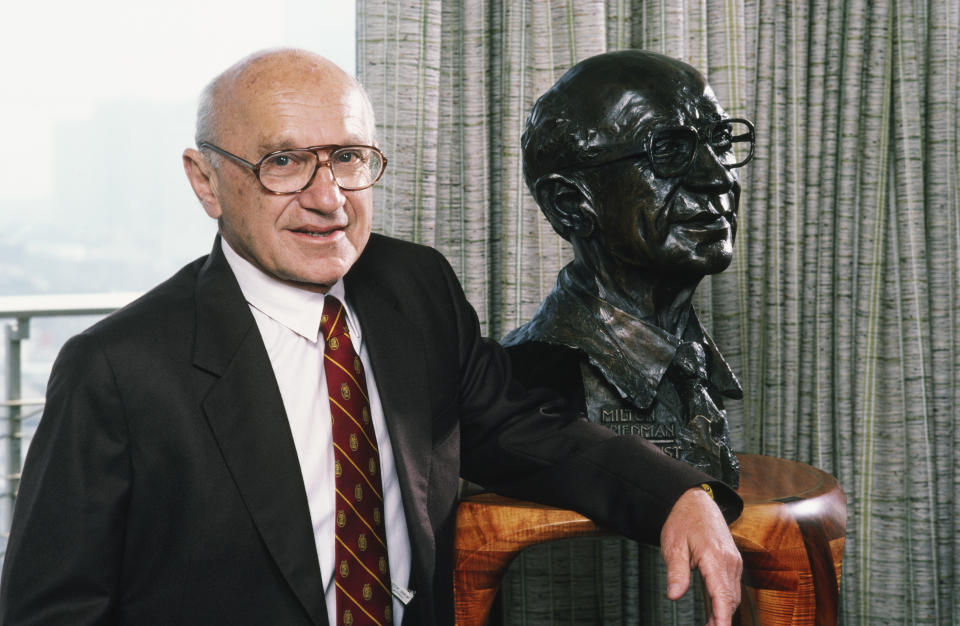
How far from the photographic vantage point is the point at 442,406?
1411mm

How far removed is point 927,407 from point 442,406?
4.90 ft

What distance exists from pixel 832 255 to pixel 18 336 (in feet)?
7.22

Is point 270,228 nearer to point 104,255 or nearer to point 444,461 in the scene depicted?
point 444,461

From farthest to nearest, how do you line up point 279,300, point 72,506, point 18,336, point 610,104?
point 18,336, point 610,104, point 279,300, point 72,506

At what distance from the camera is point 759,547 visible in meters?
1.28

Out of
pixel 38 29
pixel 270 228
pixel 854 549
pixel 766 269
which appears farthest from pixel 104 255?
pixel 854 549

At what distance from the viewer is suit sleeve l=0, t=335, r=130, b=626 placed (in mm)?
1060

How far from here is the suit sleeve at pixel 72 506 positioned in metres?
1.06

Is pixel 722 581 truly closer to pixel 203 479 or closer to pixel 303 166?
pixel 203 479

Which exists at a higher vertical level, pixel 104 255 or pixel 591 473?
pixel 104 255

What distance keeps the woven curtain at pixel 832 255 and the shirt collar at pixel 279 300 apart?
932 mm

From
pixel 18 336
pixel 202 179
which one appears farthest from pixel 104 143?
pixel 202 179

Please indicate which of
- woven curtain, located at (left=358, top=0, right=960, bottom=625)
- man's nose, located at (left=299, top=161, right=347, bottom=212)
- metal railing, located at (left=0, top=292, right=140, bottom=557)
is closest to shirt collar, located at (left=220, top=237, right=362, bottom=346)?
man's nose, located at (left=299, top=161, right=347, bottom=212)

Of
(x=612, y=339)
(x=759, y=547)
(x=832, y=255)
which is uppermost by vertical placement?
(x=832, y=255)
